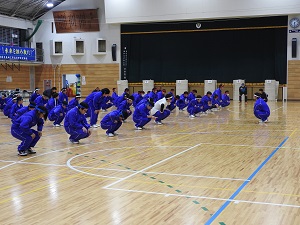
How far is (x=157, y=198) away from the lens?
6.66 metres

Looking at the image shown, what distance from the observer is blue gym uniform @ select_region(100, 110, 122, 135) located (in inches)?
543

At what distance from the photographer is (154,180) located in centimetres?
786

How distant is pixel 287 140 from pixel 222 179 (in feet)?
18.9

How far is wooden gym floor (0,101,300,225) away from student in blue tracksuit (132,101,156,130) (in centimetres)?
193

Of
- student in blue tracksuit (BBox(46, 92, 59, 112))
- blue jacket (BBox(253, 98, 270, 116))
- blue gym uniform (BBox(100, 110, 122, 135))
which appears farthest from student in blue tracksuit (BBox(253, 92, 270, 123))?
student in blue tracksuit (BBox(46, 92, 59, 112))

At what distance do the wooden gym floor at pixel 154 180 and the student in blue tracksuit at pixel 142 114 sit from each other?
193 centimetres

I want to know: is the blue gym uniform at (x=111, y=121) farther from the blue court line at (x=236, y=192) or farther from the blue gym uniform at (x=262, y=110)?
the blue gym uniform at (x=262, y=110)

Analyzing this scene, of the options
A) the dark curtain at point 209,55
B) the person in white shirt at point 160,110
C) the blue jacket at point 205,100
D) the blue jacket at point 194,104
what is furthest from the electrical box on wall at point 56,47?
the person in white shirt at point 160,110

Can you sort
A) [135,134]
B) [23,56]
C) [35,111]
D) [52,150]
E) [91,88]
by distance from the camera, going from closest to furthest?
[35,111]
[52,150]
[135,134]
[23,56]
[91,88]

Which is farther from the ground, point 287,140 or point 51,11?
point 51,11

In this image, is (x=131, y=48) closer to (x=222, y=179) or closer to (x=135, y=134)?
(x=135, y=134)

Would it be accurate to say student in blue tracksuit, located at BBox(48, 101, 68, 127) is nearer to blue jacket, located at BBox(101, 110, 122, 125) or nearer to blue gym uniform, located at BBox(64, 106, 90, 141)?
blue jacket, located at BBox(101, 110, 122, 125)

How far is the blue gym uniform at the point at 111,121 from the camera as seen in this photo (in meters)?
13.8

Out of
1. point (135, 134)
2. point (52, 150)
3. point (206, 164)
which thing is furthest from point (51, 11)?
point (206, 164)
